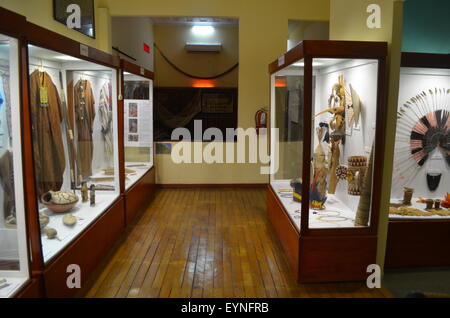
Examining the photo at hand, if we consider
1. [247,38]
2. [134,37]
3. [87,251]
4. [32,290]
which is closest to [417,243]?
[87,251]

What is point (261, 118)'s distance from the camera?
6.78 meters

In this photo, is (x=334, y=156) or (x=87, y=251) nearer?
(x=87, y=251)

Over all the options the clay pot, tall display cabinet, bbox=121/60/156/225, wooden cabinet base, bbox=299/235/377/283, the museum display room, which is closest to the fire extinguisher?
the museum display room

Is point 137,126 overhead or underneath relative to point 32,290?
overhead

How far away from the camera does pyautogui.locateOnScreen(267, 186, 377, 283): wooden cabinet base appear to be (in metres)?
3.12

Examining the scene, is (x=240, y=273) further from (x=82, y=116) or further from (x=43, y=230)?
(x=82, y=116)

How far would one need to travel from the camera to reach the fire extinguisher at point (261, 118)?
679cm

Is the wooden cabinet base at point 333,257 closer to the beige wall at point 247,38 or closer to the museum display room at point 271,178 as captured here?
the museum display room at point 271,178

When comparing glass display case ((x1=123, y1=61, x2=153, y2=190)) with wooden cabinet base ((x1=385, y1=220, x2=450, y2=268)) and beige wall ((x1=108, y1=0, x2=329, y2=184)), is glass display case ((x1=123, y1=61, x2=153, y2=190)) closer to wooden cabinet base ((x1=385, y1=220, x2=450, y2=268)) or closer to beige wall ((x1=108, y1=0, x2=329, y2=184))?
beige wall ((x1=108, y1=0, x2=329, y2=184))

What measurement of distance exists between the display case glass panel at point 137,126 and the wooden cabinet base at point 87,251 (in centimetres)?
94

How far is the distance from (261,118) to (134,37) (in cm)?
377

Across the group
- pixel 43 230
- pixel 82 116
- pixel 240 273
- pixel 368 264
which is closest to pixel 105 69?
pixel 82 116

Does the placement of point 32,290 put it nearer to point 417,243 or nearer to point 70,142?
point 70,142

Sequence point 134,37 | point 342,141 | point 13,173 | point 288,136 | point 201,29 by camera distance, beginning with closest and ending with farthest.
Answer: point 13,173, point 342,141, point 288,136, point 134,37, point 201,29
